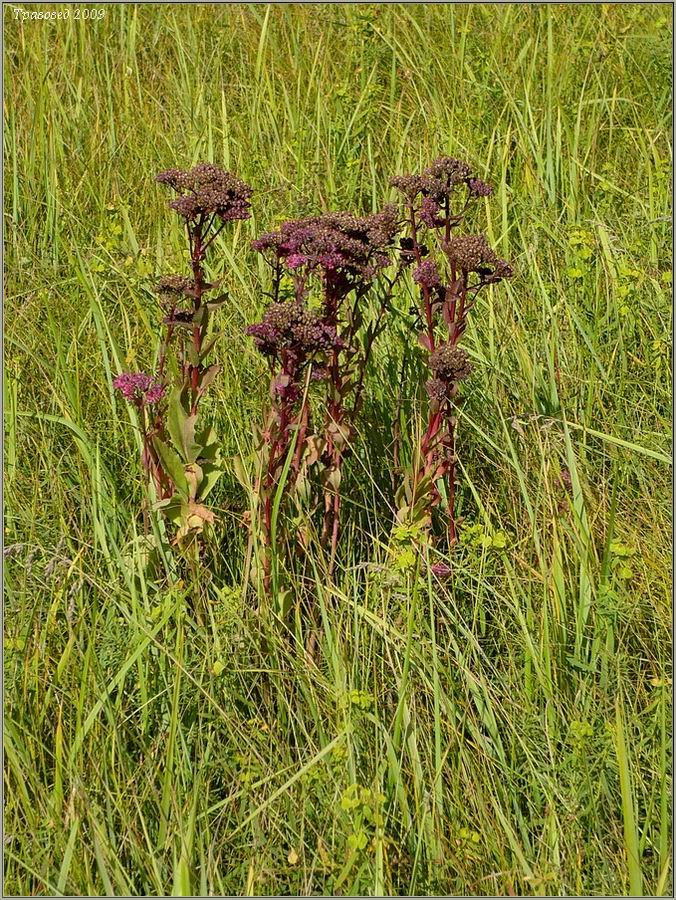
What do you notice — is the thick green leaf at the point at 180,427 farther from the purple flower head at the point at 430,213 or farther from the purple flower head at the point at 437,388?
the purple flower head at the point at 430,213

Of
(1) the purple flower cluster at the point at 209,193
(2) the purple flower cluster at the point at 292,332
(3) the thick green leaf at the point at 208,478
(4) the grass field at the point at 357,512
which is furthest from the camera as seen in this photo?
(3) the thick green leaf at the point at 208,478

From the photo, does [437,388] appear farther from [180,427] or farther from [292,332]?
[180,427]

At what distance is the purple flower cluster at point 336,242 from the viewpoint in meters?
2.43

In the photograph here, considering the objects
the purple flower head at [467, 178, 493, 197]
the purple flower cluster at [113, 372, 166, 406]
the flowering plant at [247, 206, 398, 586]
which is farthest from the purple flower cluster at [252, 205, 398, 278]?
the purple flower cluster at [113, 372, 166, 406]

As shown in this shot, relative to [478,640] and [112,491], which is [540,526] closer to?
[478,640]

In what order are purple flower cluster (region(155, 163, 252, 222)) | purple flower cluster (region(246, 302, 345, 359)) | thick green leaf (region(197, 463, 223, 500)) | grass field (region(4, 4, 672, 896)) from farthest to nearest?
thick green leaf (region(197, 463, 223, 500)) → purple flower cluster (region(155, 163, 252, 222)) → purple flower cluster (region(246, 302, 345, 359)) → grass field (region(4, 4, 672, 896))

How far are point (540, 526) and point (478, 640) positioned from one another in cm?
38

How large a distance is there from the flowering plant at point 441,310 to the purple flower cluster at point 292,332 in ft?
1.09

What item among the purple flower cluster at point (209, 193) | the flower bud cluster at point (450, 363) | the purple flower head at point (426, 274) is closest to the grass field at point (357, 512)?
the flower bud cluster at point (450, 363)

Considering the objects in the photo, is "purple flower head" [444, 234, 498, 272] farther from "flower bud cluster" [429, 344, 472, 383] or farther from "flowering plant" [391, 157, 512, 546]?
"flower bud cluster" [429, 344, 472, 383]

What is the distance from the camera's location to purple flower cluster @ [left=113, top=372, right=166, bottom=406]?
8.39 feet

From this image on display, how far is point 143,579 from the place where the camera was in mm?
2494

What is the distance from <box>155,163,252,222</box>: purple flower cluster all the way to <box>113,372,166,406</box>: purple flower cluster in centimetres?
42

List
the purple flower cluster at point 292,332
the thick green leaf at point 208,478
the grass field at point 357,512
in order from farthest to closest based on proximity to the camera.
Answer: the thick green leaf at point 208,478
the purple flower cluster at point 292,332
the grass field at point 357,512
